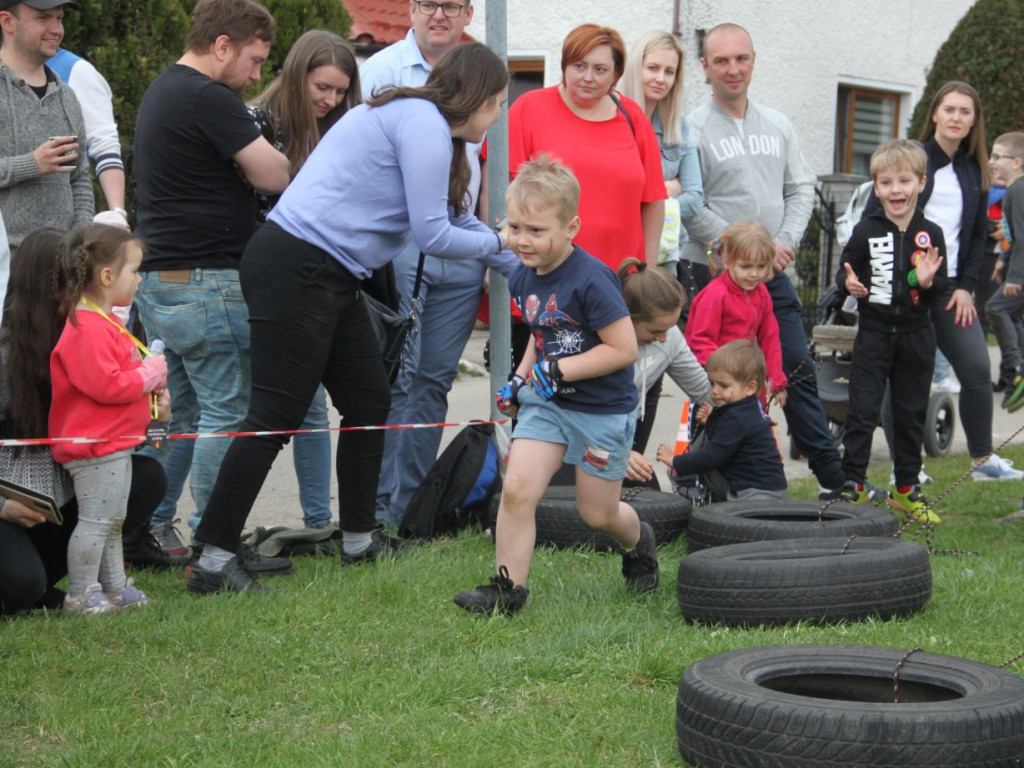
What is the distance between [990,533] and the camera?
6.41m

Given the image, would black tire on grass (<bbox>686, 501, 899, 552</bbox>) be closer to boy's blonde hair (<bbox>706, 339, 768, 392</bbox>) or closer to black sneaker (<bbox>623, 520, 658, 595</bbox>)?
black sneaker (<bbox>623, 520, 658, 595</bbox>)

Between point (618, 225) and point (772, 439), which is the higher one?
point (618, 225)

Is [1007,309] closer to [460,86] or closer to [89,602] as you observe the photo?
[460,86]

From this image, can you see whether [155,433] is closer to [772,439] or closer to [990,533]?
[772,439]

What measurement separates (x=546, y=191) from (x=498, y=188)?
56.7 inches

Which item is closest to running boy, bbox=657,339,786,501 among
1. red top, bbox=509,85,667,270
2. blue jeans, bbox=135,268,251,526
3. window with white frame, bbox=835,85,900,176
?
red top, bbox=509,85,667,270

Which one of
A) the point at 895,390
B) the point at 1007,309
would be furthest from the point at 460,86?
the point at 1007,309

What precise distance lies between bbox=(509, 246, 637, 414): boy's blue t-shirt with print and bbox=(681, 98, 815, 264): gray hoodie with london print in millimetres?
2497

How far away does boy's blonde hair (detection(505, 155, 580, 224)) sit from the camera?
14.6ft

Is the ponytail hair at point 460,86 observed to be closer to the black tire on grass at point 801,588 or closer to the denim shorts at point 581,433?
the denim shorts at point 581,433

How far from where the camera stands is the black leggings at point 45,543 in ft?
14.8

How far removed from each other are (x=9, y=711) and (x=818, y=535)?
296cm

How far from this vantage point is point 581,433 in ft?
14.9

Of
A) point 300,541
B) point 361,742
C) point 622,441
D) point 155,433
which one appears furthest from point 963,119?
point 361,742
